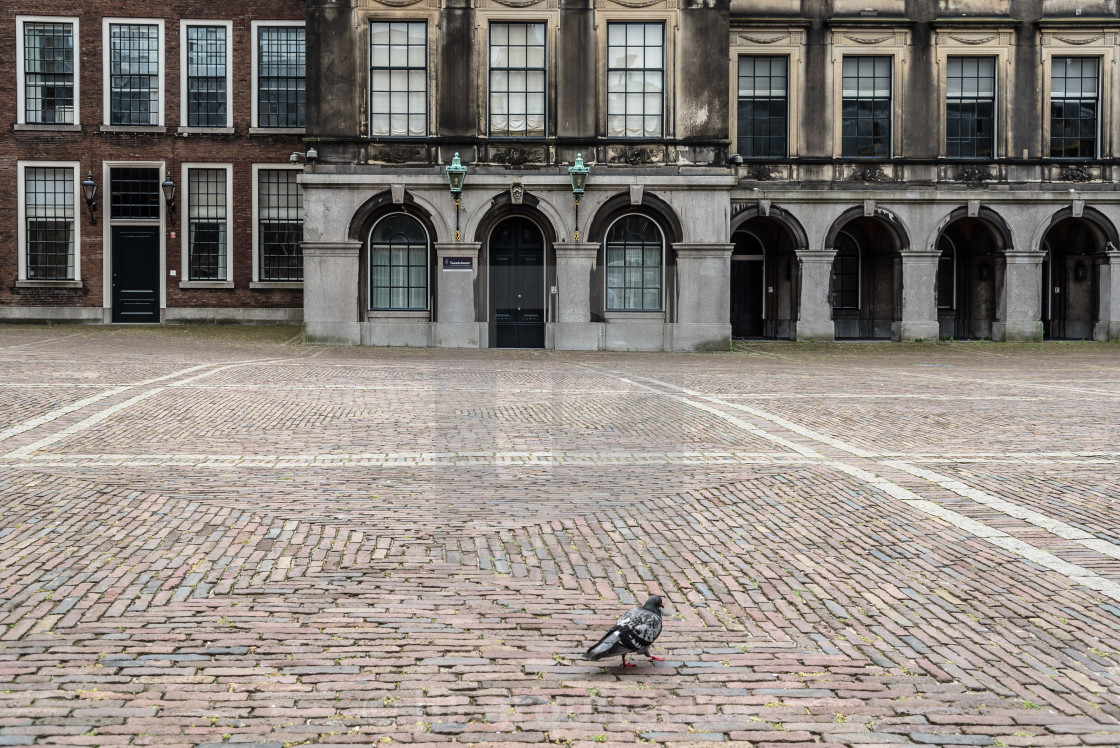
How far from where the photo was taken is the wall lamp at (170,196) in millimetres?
34938

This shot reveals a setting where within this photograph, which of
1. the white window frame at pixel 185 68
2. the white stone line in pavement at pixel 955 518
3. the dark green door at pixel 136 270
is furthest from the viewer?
the dark green door at pixel 136 270

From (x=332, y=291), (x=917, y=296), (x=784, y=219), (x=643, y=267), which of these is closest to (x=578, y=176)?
(x=643, y=267)

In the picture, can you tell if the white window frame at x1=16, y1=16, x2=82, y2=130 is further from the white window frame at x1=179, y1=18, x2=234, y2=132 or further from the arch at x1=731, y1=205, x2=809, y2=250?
the arch at x1=731, y1=205, x2=809, y2=250

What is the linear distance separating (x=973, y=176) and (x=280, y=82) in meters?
22.8

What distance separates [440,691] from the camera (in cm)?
408

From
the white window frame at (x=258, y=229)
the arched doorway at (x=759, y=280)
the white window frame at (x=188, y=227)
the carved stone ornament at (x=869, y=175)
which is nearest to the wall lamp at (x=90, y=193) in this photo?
the white window frame at (x=188, y=227)

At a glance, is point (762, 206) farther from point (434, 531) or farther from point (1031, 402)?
point (434, 531)

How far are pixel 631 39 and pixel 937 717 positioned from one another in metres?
25.4

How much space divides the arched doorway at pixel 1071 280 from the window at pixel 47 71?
107ft

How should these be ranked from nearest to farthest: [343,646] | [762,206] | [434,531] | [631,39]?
[343,646] < [434,531] < [631,39] < [762,206]

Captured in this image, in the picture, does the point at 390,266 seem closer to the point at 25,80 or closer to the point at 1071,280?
the point at 25,80

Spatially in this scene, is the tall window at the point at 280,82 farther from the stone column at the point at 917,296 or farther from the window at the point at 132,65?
the stone column at the point at 917,296

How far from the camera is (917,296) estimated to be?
108ft

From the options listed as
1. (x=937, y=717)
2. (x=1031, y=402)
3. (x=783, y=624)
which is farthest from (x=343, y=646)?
(x=1031, y=402)
